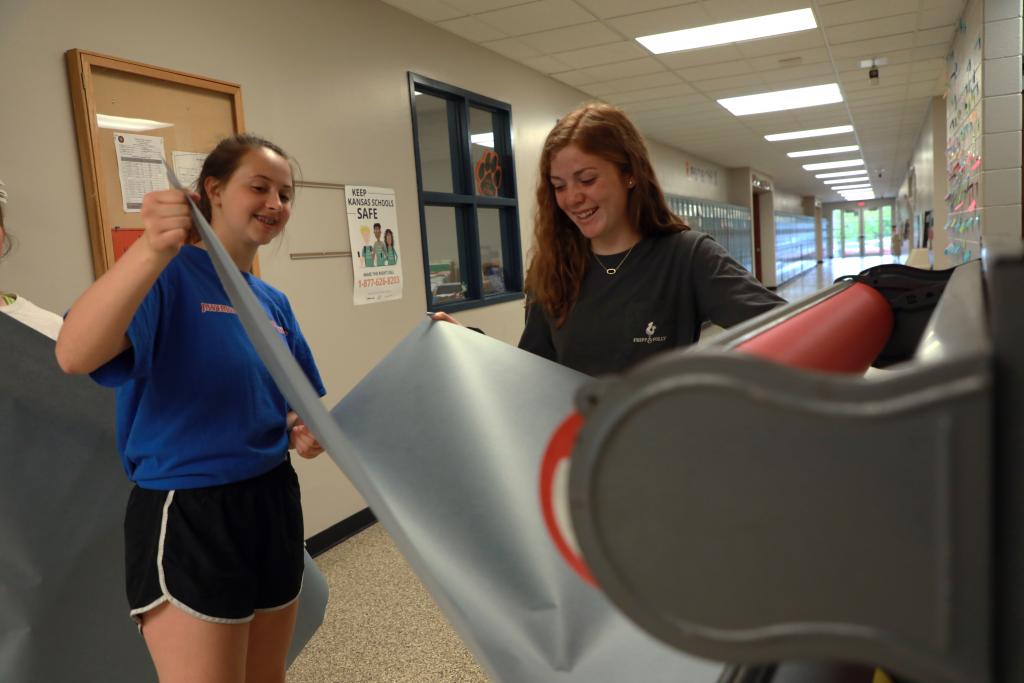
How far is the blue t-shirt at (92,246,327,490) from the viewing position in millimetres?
1276

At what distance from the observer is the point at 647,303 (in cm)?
153

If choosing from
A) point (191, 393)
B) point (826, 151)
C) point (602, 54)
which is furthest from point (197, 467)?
point (826, 151)

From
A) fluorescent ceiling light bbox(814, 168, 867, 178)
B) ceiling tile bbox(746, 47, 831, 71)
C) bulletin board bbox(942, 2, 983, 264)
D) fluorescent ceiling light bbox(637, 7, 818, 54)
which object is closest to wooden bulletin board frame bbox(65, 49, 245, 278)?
fluorescent ceiling light bbox(637, 7, 818, 54)

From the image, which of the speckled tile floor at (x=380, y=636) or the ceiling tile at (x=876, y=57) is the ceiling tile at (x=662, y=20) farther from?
the speckled tile floor at (x=380, y=636)

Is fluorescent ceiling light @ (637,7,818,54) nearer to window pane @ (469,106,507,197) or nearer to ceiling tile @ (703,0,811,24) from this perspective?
ceiling tile @ (703,0,811,24)

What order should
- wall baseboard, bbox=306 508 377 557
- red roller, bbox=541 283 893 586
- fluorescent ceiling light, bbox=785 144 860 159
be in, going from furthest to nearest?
fluorescent ceiling light, bbox=785 144 860 159, wall baseboard, bbox=306 508 377 557, red roller, bbox=541 283 893 586

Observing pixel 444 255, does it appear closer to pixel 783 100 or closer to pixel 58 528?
pixel 58 528

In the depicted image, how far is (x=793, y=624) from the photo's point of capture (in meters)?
0.36

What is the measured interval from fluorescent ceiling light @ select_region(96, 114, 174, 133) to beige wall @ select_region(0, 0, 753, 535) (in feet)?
0.40

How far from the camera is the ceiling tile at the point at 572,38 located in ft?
15.7

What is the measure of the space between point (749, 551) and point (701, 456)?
0.05 meters

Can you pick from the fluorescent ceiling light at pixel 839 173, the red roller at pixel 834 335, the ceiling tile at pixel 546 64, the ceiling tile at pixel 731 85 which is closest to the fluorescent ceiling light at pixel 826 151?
the fluorescent ceiling light at pixel 839 173

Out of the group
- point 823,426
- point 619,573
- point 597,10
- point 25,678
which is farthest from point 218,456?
point 597,10

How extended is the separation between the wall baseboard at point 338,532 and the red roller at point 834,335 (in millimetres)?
3001
